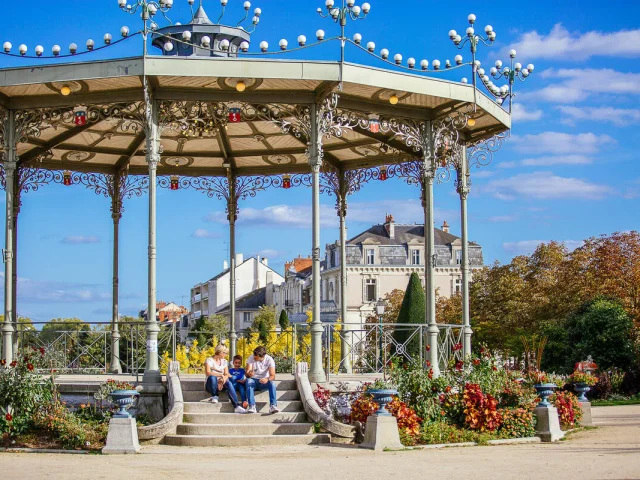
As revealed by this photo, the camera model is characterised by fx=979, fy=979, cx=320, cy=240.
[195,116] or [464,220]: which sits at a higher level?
[195,116]

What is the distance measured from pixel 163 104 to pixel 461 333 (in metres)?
7.53

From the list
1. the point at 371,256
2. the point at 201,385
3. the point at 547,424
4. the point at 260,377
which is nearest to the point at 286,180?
the point at 201,385

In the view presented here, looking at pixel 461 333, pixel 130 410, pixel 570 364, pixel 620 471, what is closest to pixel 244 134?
pixel 461 333

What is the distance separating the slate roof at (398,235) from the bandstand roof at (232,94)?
62.9m

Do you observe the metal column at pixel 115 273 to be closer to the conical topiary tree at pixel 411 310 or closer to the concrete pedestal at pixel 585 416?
the conical topiary tree at pixel 411 310

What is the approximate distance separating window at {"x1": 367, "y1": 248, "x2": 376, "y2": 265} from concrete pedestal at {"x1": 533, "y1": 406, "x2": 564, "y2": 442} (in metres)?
68.5

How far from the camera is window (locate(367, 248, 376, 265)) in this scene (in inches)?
3369

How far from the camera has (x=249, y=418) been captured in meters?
16.1

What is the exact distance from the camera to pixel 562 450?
15.0 meters

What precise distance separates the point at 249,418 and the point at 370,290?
7055 centimetres

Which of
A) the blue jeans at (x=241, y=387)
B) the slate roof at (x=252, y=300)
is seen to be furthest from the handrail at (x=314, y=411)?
the slate roof at (x=252, y=300)

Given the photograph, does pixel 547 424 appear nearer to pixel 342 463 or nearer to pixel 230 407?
pixel 342 463

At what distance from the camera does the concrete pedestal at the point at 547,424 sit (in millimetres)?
16703

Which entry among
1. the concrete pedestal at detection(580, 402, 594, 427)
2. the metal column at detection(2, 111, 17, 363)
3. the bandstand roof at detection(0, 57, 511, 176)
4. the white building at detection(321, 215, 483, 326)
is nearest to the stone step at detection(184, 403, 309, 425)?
the metal column at detection(2, 111, 17, 363)
